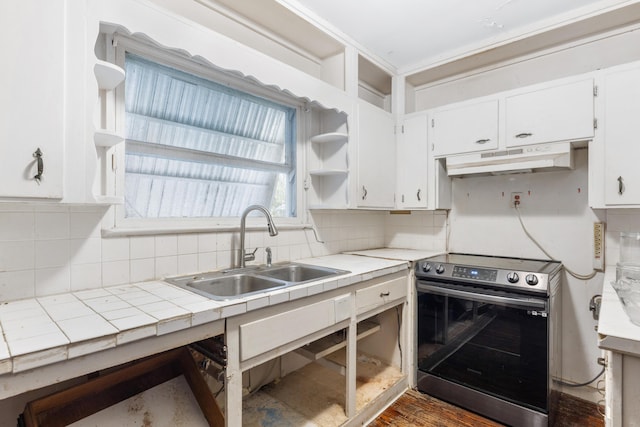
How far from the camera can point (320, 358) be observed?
185 centimetres

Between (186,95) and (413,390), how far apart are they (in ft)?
7.95

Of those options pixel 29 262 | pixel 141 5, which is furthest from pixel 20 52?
pixel 29 262

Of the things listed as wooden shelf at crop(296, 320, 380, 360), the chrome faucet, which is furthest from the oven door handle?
the chrome faucet

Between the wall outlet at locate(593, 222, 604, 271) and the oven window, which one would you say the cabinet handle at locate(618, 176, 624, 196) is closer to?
the wall outlet at locate(593, 222, 604, 271)

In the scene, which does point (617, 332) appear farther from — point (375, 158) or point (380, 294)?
point (375, 158)

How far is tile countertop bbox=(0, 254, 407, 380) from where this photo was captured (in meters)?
0.84

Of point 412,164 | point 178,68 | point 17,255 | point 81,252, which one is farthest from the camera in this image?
point 412,164

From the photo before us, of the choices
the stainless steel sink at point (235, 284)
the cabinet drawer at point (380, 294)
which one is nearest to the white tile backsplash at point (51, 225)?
the stainless steel sink at point (235, 284)

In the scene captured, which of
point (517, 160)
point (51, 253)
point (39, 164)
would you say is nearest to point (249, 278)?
point (51, 253)

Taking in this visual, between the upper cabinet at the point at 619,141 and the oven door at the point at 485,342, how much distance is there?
77cm

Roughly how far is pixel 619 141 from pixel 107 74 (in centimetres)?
264

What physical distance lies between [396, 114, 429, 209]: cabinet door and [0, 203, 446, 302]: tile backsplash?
109cm

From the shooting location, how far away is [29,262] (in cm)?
125

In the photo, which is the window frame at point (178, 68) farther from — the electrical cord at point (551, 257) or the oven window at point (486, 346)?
the electrical cord at point (551, 257)
